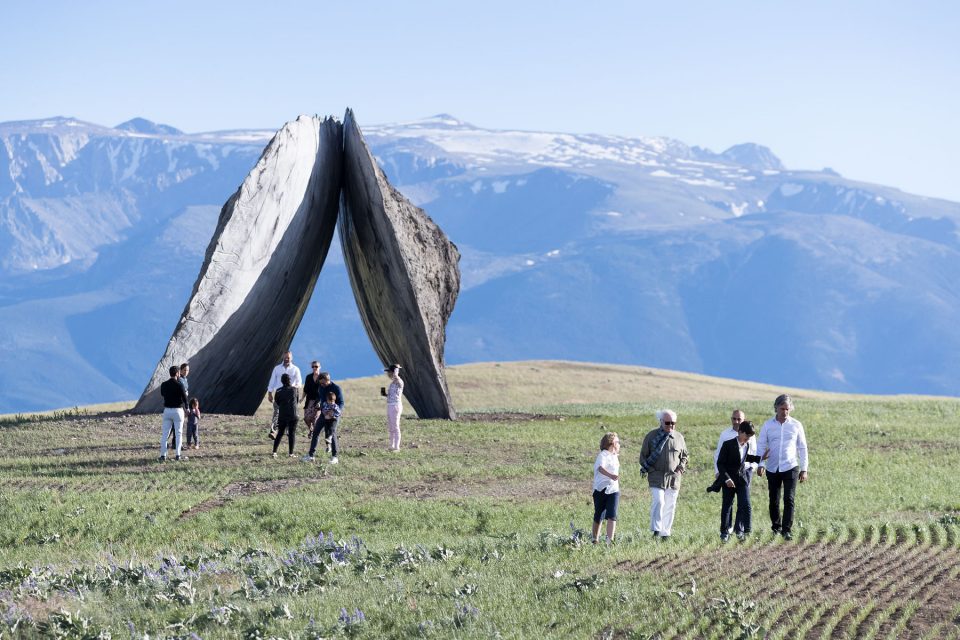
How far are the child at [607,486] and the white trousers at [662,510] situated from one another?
0.68 m

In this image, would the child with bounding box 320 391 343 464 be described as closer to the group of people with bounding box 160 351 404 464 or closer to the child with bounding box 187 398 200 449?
the group of people with bounding box 160 351 404 464

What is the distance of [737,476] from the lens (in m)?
17.5

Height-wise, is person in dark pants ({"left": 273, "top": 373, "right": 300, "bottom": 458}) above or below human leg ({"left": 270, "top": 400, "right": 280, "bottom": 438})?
above

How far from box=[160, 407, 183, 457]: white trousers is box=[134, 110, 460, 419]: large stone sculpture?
6.60 meters

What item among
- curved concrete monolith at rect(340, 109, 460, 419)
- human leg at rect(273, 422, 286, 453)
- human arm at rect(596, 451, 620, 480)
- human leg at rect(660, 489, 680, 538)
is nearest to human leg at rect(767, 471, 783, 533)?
human leg at rect(660, 489, 680, 538)

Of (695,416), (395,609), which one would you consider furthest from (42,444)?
(695,416)

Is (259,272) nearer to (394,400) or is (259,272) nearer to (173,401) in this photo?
(394,400)

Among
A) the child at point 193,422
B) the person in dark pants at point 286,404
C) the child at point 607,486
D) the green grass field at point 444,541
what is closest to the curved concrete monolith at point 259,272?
the green grass field at point 444,541

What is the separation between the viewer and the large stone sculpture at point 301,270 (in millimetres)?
33656

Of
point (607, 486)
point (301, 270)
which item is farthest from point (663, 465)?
point (301, 270)

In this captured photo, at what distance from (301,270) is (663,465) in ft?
72.5

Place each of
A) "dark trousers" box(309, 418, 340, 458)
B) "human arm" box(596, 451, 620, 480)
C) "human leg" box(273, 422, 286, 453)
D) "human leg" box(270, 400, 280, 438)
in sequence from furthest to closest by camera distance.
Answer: "human leg" box(270, 400, 280, 438)
"human leg" box(273, 422, 286, 453)
"dark trousers" box(309, 418, 340, 458)
"human arm" box(596, 451, 620, 480)

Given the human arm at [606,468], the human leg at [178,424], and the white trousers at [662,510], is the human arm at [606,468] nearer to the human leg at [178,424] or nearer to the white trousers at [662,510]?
the white trousers at [662,510]

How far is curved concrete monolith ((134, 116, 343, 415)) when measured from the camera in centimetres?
3328
